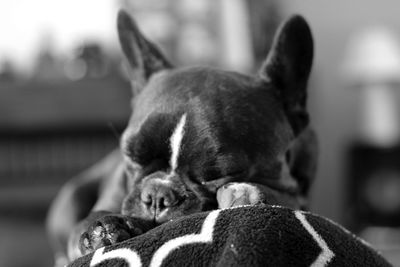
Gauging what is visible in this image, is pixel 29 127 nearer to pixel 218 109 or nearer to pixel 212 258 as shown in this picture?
pixel 218 109

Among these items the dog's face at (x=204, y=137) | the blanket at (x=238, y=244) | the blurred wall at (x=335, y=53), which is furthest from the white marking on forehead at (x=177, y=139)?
the blurred wall at (x=335, y=53)

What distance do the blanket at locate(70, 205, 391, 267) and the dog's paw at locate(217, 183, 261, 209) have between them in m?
0.14

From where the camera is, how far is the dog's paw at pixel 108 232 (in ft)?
2.38

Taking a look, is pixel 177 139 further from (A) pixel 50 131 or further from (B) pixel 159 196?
(A) pixel 50 131

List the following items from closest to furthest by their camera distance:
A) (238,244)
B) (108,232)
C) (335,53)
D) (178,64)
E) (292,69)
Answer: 1. (238,244)
2. (108,232)
3. (292,69)
4. (178,64)
5. (335,53)

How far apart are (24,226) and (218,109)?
2408 mm

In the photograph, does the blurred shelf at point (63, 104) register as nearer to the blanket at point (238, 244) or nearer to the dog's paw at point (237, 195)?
the dog's paw at point (237, 195)

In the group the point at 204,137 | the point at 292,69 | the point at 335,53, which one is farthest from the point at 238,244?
the point at 335,53

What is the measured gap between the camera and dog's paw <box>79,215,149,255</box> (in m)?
0.72

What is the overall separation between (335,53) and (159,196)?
358 centimetres

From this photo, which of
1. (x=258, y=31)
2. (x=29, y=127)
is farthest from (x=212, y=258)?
(x=258, y=31)

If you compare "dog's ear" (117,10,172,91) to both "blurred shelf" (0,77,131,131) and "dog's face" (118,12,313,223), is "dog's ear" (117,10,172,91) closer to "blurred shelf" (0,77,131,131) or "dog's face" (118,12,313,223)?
"dog's face" (118,12,313,223)

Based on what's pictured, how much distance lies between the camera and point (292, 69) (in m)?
1.09

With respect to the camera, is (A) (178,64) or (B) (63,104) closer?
(B) (63,104)
